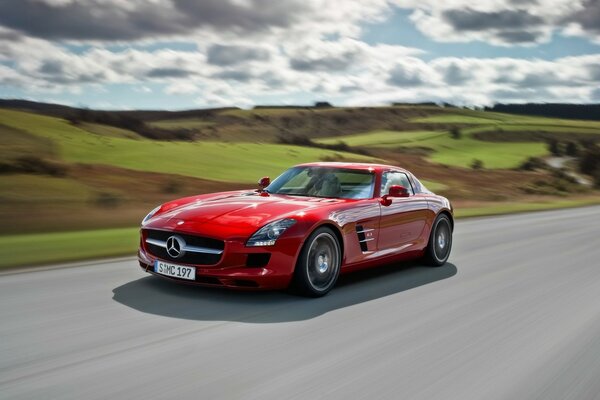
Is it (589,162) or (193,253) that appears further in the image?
(589,162)

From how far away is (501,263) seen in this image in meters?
9.52

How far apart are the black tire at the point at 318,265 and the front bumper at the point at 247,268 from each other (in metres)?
0.18

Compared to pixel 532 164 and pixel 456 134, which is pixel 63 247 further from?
pixel 456 134

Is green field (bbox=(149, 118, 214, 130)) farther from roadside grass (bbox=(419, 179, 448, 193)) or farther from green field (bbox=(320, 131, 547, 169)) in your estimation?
roadside grass (bbox=(419, 179, 448, 193))

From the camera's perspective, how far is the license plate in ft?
21.1

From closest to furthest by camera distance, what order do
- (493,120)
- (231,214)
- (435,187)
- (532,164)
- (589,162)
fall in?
(231,214) → (435,187) → (589,162) → (532,164) → (493,120)

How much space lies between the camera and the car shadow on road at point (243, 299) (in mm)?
5918

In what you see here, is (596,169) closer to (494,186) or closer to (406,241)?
(494,186)

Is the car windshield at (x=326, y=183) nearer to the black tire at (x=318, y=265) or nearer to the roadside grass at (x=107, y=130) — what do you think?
the black tire at (x=318, y=265)

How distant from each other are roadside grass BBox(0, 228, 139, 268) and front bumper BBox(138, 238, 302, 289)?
3165 mm

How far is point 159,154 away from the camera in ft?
113

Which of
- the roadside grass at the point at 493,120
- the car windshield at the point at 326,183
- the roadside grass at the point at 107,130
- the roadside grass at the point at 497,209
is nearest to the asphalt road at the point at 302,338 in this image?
the car windshield at the point at 326,183

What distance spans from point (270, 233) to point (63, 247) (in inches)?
191

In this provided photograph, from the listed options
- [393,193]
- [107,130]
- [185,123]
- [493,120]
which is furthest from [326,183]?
[493,120]
